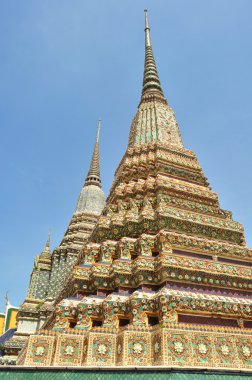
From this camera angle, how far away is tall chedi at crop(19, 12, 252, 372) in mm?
7129

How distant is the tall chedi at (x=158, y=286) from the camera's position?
23.4 feet

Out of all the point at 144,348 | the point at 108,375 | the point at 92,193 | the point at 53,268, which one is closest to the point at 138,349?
the point at 144,348

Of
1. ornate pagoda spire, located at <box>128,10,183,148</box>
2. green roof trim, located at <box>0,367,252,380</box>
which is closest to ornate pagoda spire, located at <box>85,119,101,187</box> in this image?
ornate pagoda spire, located at <box>128,10,183,148</box>

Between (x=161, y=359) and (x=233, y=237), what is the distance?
21.2 feet

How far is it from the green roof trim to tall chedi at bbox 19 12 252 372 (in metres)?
→ 0.86

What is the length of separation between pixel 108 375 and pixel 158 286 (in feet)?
11.3

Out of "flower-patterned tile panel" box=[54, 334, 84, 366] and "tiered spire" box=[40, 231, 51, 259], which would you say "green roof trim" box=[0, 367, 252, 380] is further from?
"tiered spire" box=[40, 231, 51, 259]

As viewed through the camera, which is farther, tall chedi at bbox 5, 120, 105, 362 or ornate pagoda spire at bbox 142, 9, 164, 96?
ornate pagoda spire at bbox 142, 9, 164, 96

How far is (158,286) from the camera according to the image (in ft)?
29.8

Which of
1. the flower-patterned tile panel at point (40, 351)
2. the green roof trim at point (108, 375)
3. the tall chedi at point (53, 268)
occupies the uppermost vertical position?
the tall chedi at point (53, 268)

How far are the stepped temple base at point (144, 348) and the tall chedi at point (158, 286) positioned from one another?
0.02m

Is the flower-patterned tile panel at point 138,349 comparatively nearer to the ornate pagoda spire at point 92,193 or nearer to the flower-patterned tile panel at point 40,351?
the flower-patterned tile panel at point 40,351

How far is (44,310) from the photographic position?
63.6 ft

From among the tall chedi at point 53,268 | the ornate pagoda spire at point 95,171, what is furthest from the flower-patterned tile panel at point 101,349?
the ornate pagoda spire at point 95,171
